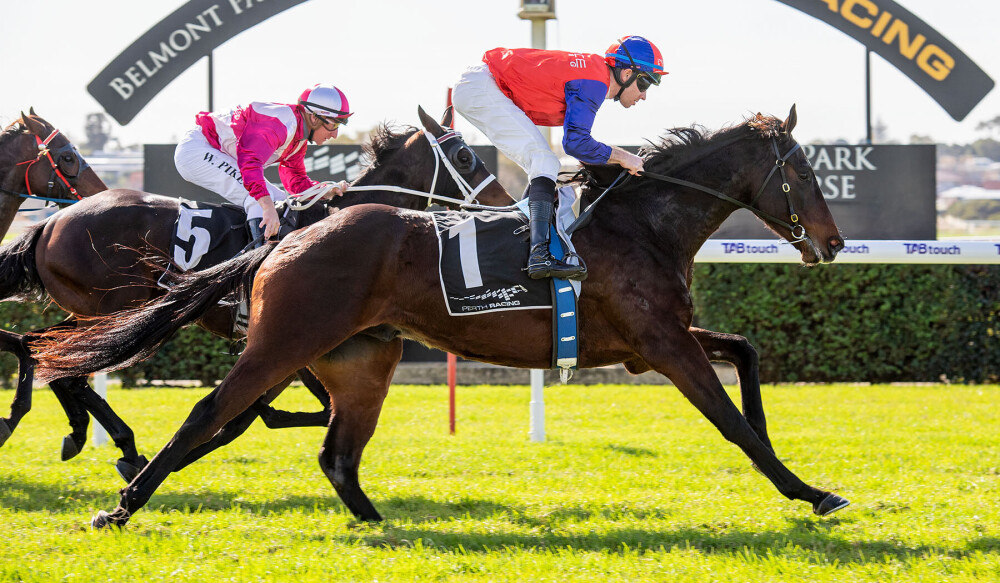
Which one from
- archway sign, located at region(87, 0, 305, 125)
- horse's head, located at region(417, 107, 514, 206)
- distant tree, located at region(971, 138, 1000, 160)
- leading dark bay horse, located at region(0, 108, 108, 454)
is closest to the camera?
horse's head, located at region(417, 107, 514, 206)

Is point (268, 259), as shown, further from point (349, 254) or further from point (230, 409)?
point (230, 409)

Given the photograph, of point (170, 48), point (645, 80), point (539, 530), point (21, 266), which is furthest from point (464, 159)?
point (170, 48)

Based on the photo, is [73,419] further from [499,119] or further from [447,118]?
[499,119]

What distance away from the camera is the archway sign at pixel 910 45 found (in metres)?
10.4

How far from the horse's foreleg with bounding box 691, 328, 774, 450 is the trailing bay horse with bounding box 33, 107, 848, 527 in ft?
0.03

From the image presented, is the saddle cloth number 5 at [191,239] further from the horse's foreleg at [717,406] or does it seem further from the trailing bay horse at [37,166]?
the horse's foreleg at [717,406]

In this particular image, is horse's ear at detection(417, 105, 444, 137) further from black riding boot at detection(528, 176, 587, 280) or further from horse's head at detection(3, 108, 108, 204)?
horse's head at detection(3, 108, 108, 204)

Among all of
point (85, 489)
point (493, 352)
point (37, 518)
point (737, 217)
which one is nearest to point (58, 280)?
point (85, 489)

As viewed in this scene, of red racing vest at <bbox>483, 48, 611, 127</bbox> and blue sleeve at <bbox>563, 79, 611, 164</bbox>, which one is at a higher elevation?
red racing vest at <bbox>483, 48, 611, 127</bbox>

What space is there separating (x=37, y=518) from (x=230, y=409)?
1.19 m

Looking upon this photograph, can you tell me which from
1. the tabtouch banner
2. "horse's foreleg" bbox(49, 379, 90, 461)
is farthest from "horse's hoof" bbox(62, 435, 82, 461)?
the tabtouch banner

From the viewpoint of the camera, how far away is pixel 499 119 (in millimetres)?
4984

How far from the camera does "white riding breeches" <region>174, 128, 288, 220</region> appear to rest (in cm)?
614

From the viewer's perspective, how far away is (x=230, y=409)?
443 cm
